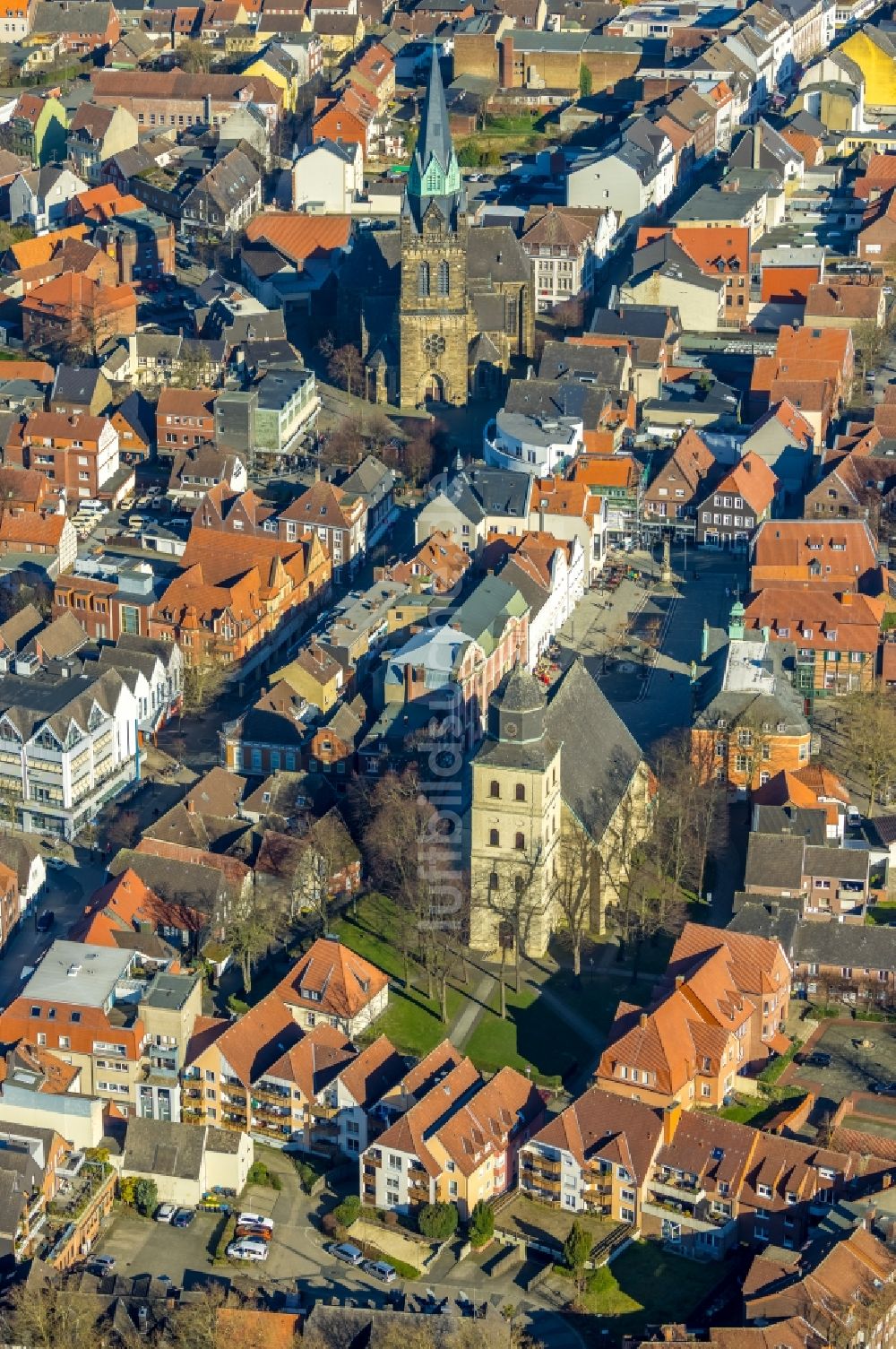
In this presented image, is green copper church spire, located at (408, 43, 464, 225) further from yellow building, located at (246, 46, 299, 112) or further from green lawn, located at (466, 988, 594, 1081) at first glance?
green lawn, located at (466, 988, 594, 1081)

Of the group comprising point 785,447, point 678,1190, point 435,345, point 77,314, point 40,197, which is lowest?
point 678,1190

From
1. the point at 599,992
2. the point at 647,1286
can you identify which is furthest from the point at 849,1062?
the point at 647,1286

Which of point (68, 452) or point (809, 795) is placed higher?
point (68, 452)

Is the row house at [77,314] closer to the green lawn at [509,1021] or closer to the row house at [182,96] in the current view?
the row house at [182,96]

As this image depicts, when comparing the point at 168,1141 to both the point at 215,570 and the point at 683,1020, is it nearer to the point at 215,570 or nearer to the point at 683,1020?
the point at 683,1020

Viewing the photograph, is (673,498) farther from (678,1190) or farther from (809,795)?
(678,1190)
